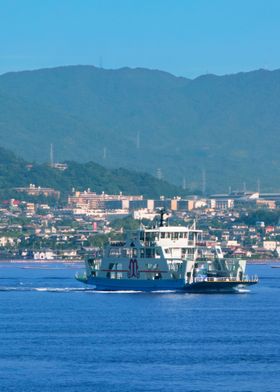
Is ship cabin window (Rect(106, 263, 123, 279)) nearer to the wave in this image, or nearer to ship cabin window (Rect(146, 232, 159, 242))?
ship cabin window (Rect(146, 232, 159, 242))

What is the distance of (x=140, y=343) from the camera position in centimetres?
8075

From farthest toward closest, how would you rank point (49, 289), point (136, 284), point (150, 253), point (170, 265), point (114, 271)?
point (49, 289), point (114, 271), point (136, 284), point (150, 253), point (170, 265)

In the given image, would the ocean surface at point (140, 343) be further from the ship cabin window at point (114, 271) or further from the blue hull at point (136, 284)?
the ship cabin window at point (114, 271)

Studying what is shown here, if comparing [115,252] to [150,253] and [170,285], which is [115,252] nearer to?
[150,253]

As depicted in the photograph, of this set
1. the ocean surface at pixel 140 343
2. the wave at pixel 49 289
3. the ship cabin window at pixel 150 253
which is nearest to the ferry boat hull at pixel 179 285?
the ocean surface at pixel 140 343

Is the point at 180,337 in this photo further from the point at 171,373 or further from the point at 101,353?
the point at 171,373

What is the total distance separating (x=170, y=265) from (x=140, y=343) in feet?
124

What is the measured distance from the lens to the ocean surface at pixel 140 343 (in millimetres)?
67750

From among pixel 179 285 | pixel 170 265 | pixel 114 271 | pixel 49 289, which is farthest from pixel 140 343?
pixel 49 289

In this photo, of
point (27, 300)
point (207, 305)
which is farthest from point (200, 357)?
point (27, 300)

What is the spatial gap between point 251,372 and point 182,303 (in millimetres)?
37743

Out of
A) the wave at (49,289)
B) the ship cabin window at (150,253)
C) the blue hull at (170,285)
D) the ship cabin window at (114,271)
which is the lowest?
the wave at (49,289)

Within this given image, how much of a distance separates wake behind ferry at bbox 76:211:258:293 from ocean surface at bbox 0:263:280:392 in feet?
5.47

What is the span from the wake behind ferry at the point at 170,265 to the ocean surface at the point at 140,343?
1667 mm
